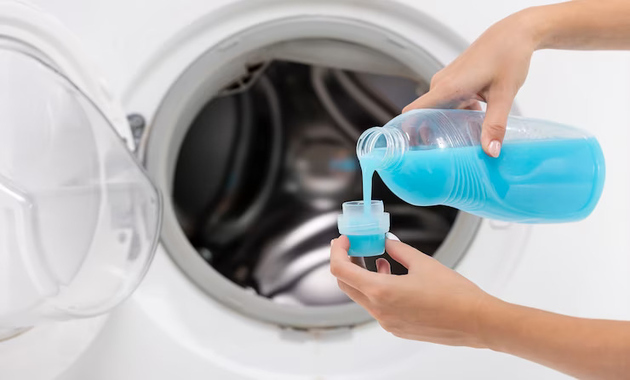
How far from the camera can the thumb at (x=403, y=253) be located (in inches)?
19.2

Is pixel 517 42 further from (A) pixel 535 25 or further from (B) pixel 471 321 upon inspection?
(B) pixel 471 321

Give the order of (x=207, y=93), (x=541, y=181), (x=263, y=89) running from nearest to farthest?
(x=541, y=181) < (x=207, y=93) < (x=263, y=89)

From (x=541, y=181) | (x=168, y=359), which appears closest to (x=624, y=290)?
(x=541, y=181)

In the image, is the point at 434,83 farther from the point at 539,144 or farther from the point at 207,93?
the point at 207,93

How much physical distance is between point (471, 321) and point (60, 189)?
1.46 ft

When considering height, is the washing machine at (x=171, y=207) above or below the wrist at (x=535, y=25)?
below

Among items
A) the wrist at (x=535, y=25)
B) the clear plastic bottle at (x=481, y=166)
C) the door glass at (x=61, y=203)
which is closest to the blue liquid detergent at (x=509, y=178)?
the clear plastic bottle at (x=481, y=166)

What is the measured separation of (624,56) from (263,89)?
2.04 ft

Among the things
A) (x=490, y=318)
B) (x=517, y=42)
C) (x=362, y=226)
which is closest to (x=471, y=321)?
(x=490, y=318)

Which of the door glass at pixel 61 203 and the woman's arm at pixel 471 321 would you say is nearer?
the woman's arm at pixel 471 321

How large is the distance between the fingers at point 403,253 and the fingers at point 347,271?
0.04 meters

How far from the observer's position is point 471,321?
17.5 inches

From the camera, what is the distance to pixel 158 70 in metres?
0.71

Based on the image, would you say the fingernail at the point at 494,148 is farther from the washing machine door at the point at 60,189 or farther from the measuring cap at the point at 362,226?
the washing machine door at the point at 60,189
